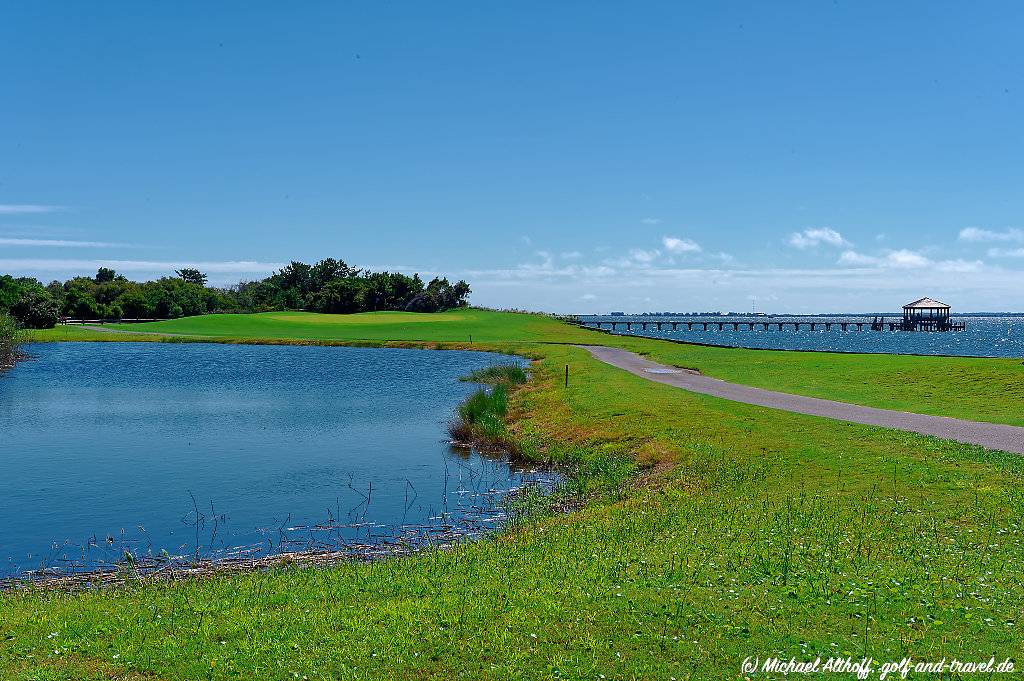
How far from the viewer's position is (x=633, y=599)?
11516 mm

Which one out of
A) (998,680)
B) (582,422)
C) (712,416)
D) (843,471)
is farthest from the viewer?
(582,422)

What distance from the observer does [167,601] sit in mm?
12875

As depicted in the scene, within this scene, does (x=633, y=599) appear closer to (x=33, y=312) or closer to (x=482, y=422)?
(x=482, y=422)

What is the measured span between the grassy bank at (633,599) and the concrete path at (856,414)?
3988 mm

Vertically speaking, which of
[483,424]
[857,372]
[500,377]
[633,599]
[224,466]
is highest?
[857,372]

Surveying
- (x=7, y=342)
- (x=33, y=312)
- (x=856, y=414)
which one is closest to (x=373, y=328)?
(x=33, y=312)

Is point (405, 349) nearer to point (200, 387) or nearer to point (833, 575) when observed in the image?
point (200, 387)

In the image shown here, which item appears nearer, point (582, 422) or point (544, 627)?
point (544, 627)

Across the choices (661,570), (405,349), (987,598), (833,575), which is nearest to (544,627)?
(661,570)

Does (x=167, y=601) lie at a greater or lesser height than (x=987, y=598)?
lesser

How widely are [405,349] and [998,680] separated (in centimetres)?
9089

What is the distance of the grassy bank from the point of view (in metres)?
9.70

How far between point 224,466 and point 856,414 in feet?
77.6

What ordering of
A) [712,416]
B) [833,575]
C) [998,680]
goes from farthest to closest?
[712,416]
[833,575]
[998,680]
